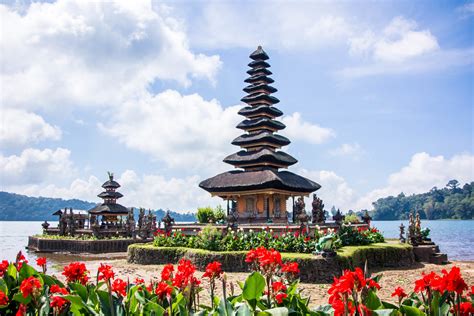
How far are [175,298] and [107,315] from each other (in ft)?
2.68

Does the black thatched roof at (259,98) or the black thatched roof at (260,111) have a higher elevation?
the black thatched roof at (259,98)

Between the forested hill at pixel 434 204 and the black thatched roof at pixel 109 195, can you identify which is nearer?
the black thatched roof at pixel 109 195

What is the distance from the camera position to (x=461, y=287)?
372 cm

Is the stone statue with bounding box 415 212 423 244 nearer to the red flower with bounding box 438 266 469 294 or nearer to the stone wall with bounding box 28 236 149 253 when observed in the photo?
the red flower with bounding box 438 266 469 294

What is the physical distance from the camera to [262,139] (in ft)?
120

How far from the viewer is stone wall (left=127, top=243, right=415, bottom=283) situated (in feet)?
53.0

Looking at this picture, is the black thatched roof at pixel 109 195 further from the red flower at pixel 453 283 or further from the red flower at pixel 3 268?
the red flower at pixel 453 283

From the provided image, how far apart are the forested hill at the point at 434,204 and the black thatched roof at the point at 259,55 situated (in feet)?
304

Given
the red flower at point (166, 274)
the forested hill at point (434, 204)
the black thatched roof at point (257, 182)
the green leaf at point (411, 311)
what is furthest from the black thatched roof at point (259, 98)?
the forested hill at point (434, 204)

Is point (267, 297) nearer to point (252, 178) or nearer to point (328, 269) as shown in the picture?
point (328, 269)

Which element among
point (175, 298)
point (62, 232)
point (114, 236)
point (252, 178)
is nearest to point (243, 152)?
point (252, 178)

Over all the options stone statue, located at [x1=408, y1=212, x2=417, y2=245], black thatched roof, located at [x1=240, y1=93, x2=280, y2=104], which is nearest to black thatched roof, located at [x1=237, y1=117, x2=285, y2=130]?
black thatched roof, located at [x1=240, y1=93, x2=280, y2=104]

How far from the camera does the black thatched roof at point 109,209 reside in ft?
152

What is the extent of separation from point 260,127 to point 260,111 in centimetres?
185
